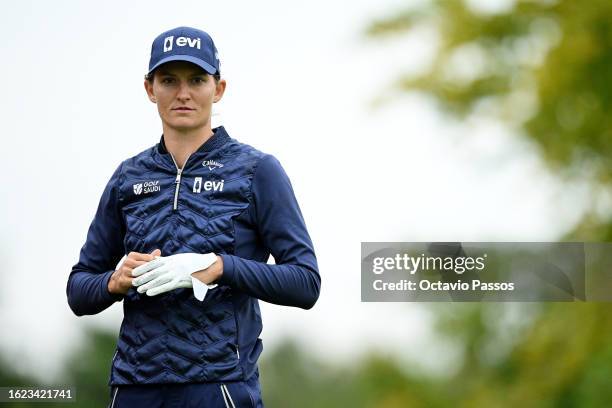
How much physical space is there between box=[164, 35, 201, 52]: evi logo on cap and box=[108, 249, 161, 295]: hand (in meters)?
0.37

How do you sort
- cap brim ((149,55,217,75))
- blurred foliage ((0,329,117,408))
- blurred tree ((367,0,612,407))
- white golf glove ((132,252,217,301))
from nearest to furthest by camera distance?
white golf glove ((132,252,217,301)) → cap brim ((149,55,217,75)) → blurred foliage ((0,329,117,408)) → blurred tree ((367,0,612,407))

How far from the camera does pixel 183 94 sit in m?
1.92

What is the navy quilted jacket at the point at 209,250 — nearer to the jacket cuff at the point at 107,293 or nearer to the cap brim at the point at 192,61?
the jacket cuff at the point at 107,293

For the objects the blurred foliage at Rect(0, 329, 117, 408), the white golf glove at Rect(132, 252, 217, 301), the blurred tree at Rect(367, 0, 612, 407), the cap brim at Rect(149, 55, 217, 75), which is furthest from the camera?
the blurred tree at Rect(367, 0, 612, 407)

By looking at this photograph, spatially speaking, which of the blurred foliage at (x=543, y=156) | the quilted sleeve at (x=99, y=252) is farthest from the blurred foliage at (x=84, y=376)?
the quilted sleeve at (x=99, y=252)

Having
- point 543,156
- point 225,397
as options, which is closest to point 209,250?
point 225,397

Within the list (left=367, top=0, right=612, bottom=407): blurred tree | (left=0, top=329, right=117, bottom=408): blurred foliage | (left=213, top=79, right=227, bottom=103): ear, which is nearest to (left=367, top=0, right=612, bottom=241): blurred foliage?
(left=367, top=0, right=612, bottom=407): blurred tree

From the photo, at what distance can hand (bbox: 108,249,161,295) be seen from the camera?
181cm

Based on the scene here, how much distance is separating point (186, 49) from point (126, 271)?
406 mm

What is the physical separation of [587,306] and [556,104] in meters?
0.94

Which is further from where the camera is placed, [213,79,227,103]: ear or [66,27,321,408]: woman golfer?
[213,79,227,103]: ear

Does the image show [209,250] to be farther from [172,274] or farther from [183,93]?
[183,93]

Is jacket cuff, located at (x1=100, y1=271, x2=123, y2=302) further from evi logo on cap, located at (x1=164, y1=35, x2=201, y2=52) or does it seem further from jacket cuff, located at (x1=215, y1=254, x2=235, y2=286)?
evi logo on cap, located at (x1=164, y1=35, x2=201, y2=52)

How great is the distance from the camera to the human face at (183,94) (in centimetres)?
193
